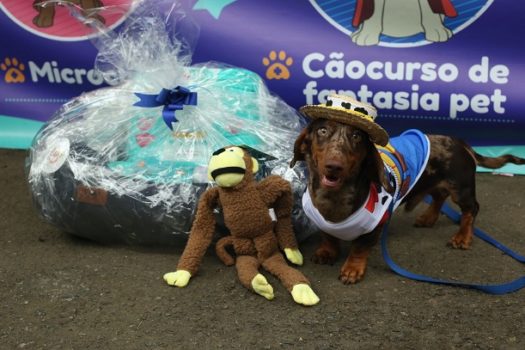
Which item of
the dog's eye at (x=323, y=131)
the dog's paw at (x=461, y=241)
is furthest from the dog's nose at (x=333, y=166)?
the dog's paw at (x=461, y=241)

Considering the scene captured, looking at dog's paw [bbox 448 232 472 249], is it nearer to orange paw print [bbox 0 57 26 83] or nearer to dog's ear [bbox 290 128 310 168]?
dog's ear [bbox 290 128 310 168]

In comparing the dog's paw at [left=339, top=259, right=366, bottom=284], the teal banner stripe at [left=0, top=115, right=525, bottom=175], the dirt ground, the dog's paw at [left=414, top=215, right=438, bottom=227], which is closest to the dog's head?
the dog's paw at [left=339, top=259, right=366, bottom=284]

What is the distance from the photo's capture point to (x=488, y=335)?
7.07 ft

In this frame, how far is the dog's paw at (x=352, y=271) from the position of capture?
2.49 m

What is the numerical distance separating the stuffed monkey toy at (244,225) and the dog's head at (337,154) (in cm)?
21

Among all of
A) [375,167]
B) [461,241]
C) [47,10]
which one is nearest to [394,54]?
[461,241]

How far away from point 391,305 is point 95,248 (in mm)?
1333

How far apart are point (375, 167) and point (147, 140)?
39.5 inches

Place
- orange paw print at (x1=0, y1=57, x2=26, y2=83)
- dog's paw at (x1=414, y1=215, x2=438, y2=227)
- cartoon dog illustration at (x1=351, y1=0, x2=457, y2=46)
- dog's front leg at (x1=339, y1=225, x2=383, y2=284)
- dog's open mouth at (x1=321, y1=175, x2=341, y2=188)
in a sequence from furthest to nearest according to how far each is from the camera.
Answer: orange paw print at (x1=0, y1=57, x2=26, y2=83) → cartoon dog illustration at (x1=351, y1=0, x2=457, y2=46) → dog's paw at (x1=414, y1=215, x2=438, y2=227) → dog's front leg at (x1=339, y1=225, x2=383, y2=284) → dog's open mouth at (x1=321, y1=175, x2=341, y2=188)

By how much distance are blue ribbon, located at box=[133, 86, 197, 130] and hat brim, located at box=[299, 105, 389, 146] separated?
2.24 ft

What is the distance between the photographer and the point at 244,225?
2494 millimetres

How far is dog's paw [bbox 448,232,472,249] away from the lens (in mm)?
2820

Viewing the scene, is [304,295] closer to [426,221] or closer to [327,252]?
[327,252]

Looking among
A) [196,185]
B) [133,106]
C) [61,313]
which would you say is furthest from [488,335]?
[133,106]
